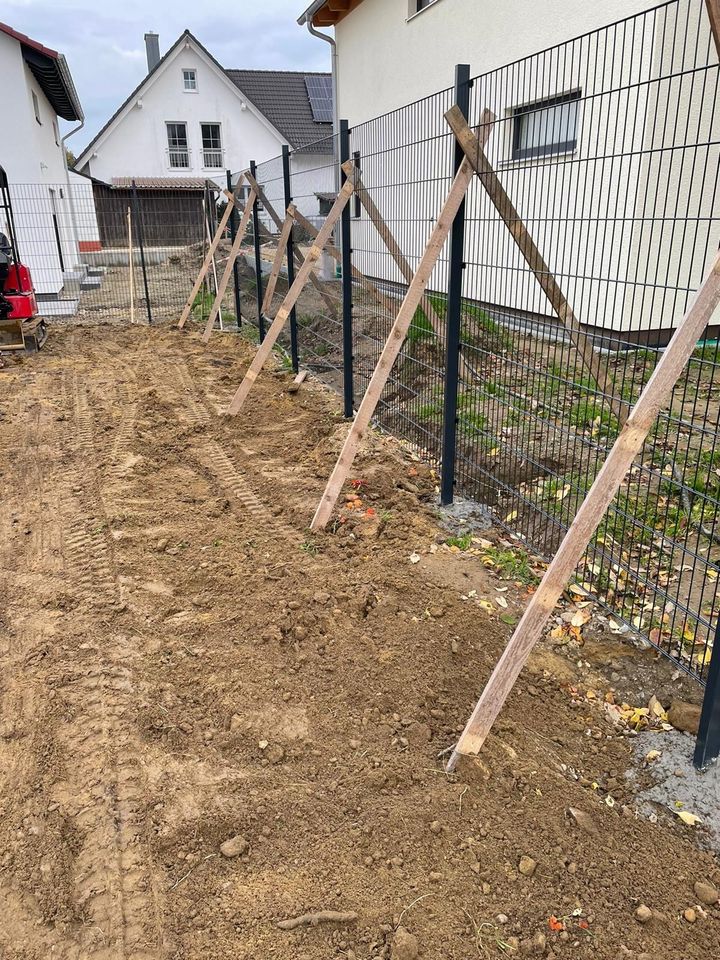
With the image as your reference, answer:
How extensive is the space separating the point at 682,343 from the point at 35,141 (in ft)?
55.8

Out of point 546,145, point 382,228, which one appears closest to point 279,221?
point 382,228

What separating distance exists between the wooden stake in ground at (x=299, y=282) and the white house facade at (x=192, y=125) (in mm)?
25796

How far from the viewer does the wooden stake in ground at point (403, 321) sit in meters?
4.05

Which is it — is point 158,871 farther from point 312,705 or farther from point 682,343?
point 682,343

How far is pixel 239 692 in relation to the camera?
10.1 feet

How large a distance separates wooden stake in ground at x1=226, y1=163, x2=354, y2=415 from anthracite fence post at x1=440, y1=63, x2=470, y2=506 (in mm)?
2004

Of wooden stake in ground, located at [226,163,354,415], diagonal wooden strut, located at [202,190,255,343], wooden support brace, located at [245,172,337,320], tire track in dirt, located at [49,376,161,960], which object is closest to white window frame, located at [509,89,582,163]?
wooden stake in ground, located at [226,163,354,415]

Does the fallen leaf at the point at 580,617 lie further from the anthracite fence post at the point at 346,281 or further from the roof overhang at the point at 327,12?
the roof overhang at the point at 327,12

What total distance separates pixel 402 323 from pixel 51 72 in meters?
16.6

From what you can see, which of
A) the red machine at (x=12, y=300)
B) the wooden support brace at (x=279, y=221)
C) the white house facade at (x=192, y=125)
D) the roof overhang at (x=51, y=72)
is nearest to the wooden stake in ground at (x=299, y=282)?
the wooden support brace at (x=279, y=221)

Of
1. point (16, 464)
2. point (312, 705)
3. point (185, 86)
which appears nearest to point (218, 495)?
point (16, 464)

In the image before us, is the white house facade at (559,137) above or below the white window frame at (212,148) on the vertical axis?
below

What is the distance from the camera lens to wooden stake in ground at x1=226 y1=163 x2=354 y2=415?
6.00m

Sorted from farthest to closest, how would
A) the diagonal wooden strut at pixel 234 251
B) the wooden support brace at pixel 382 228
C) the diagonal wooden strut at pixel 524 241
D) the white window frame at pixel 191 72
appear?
the white window frame at pixel 191 72 → the diagonal wooden strut at pixel 234 251 → the wooden support brace at pixel 382 228 → the diagonal wooden strut at pixel 524 241
